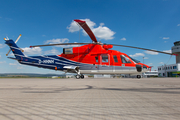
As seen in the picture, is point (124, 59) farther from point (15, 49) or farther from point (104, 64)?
point (15, 49)

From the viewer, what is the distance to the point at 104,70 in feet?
59.9

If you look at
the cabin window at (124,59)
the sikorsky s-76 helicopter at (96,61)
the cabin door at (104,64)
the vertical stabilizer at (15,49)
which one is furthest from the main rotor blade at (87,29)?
the vertical stabilizer at (15,49)

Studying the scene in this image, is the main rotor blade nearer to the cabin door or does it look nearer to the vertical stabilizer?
Answer: the cabin door

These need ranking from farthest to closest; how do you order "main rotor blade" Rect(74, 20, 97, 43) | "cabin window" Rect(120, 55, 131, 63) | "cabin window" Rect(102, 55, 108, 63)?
1. "cabin window" Rect(120, 55, 131, 63)
2. "cabin window" Rect(102, 55, 108, 63)
3. "main rotor blade" Rect(74, 20, 97, 43)

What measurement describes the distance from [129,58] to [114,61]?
243cm

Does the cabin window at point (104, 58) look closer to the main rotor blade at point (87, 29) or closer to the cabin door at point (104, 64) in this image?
the cabin door at point (104, 64)

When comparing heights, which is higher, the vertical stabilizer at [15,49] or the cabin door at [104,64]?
the vertical stabilizer at [15,49]

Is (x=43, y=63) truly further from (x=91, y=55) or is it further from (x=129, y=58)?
(x=129, y=58)

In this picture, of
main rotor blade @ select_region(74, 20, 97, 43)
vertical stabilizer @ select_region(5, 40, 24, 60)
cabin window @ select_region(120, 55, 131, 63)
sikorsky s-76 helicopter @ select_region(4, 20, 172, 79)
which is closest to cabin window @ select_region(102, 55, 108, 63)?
sikorsky s-76 helicopter @ select_region(4, 20, 172, 79)

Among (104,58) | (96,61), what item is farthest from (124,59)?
(96,61)

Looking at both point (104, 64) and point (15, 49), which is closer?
point (104, 64)

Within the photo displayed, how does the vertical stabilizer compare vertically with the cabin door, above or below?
above

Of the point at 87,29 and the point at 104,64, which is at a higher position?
the point at 87,29

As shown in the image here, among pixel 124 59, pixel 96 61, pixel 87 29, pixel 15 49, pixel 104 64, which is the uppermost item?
pixel 87 29
